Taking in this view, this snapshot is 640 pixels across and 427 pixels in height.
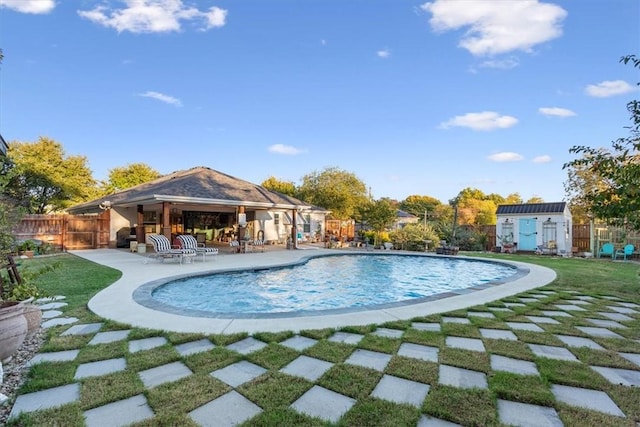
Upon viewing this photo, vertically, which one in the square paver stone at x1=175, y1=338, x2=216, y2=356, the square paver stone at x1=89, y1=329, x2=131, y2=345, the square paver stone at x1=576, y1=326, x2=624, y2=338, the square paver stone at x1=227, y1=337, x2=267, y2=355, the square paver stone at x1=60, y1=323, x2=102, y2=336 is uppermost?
the square paver stone at x1=576, y1=326, x2=624, y2=338

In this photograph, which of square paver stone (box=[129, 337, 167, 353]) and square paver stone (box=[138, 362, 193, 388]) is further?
square paver stone (box=[129, 337, 167, 353])

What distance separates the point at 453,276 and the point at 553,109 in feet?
29.5

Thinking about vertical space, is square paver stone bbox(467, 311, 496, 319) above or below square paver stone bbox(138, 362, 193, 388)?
above

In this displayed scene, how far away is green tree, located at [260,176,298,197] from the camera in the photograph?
3288cm

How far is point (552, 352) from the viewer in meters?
3.55

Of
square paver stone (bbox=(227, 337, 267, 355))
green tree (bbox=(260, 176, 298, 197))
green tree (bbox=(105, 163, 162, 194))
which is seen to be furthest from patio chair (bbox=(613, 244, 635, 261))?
green tree (bbox=(105, 163, 162, 194))

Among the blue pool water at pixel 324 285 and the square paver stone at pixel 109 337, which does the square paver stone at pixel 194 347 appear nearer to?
the square paver stone at pixel 109 337

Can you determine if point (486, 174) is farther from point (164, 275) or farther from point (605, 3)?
point (164, 275)

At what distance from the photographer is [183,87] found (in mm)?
16125

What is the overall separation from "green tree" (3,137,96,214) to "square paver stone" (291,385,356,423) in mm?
29665

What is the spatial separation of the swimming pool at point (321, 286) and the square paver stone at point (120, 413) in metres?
2.53

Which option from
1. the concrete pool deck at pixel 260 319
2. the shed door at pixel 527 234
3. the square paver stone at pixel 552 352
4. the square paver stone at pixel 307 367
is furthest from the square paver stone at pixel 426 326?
the shed door at pixel 527 234

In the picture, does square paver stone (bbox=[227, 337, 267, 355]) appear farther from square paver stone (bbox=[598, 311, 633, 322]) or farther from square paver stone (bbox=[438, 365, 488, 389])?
square paver stone (bbox=[598, 311, 633, 322])

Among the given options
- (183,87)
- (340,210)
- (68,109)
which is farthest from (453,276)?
(68,109)
